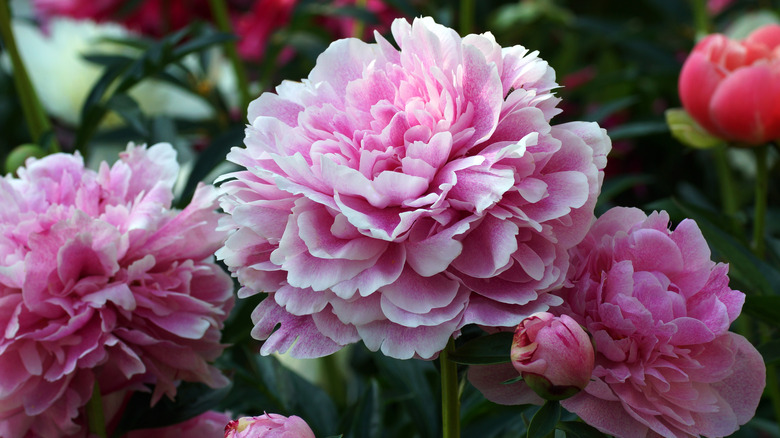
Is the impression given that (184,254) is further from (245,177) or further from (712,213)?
(712,213)

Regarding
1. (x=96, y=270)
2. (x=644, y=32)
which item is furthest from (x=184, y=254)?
(x=644, y=32)

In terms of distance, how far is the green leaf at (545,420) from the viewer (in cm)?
34

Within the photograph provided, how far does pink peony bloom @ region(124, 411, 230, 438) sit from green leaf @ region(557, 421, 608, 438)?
8.7 inches

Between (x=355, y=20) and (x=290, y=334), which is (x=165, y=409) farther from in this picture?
(x=355, y=20)

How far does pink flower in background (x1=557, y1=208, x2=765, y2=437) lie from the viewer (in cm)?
36

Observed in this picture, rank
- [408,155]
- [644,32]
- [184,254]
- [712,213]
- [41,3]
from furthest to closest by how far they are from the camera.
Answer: [41,3]
[644,32]
[712,213]
[184,254]
[408,155]

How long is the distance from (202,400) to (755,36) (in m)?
0.48

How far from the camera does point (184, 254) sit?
467mm

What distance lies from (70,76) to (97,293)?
79 centimetres

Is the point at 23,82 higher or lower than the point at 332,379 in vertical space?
higher

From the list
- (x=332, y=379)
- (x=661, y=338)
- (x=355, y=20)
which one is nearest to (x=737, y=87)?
(x=661, y=338)

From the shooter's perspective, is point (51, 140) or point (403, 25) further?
point (51, 140)

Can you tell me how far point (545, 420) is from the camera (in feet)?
1.15

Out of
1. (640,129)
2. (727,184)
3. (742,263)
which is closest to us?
(742,263)
